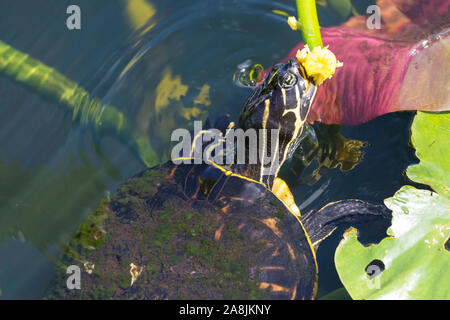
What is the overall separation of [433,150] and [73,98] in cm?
264

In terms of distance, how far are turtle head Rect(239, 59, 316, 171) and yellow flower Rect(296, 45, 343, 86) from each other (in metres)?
0.14

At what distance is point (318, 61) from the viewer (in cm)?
246

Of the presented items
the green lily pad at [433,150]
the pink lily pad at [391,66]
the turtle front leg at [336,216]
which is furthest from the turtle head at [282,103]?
the green lily pad at [433,150]

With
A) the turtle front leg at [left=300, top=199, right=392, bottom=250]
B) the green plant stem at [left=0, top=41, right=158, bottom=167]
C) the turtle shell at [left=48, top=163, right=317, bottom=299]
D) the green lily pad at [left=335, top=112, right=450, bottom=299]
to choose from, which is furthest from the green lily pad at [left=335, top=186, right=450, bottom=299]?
the green plant stem at [left=0, top=41, right=158, bottom=167]

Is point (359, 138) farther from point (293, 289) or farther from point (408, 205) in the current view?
point (293, 289)

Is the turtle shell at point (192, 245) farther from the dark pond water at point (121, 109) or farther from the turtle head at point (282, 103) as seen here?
the dark pond water at point (121, 109)

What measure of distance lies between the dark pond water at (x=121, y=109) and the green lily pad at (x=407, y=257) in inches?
23.2

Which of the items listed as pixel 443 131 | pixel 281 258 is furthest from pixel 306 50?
pixel 281 258

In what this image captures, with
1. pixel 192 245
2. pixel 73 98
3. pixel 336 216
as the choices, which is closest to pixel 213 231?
pixel 192 245

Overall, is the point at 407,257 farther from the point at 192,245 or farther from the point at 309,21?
the point at 309,21

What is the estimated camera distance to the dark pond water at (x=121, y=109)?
311cm

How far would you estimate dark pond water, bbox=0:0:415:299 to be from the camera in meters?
3.11

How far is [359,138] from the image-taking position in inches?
127

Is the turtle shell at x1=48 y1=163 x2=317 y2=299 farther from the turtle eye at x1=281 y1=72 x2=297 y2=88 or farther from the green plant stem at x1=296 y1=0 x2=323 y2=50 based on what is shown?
the green plant stem at x1=296 y1=0 x2=323 y2=50
